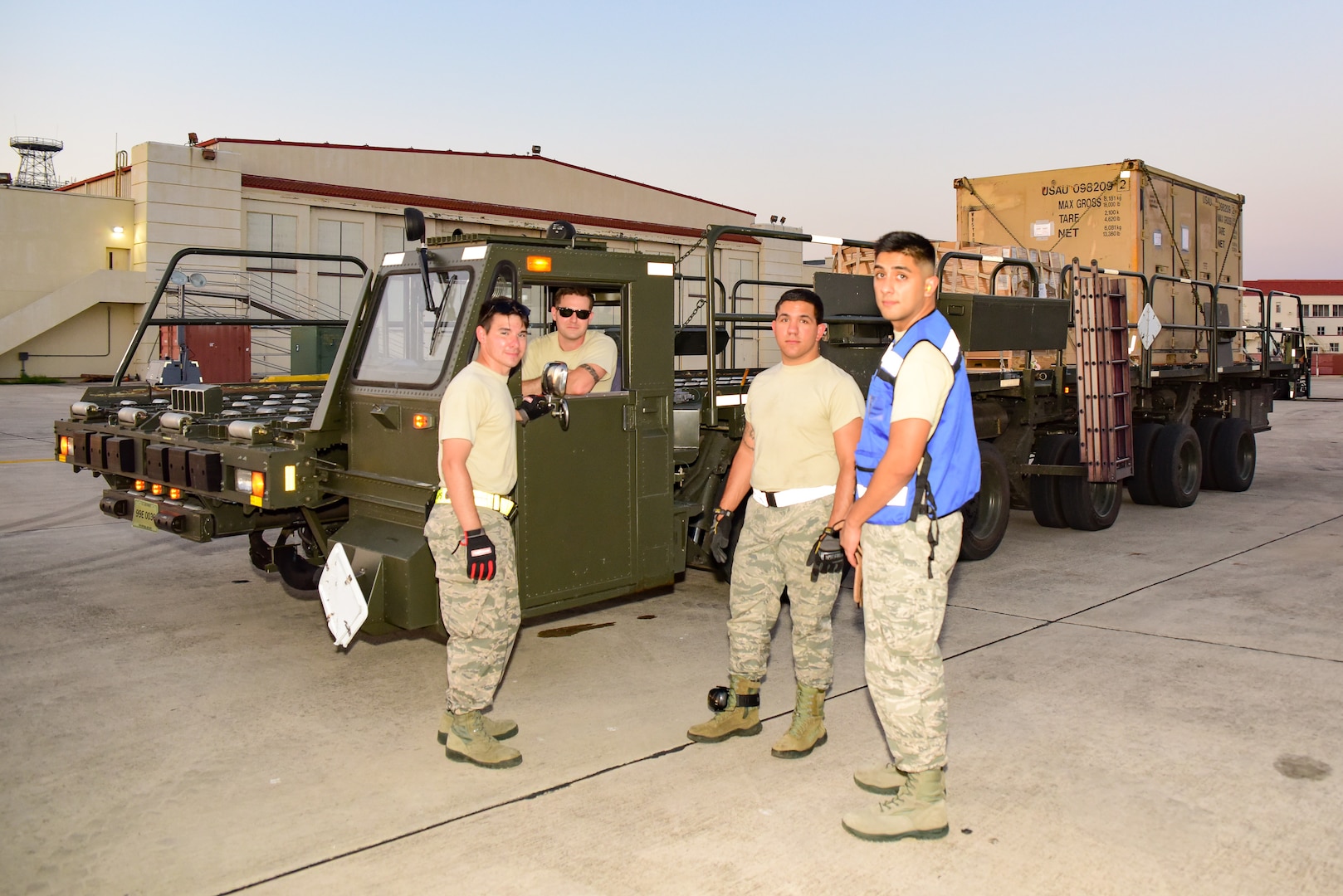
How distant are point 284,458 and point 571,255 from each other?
5.65 ft

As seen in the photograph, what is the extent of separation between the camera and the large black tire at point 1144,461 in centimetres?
1125

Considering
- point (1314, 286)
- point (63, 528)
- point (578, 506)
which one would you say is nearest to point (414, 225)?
point (578, 506)

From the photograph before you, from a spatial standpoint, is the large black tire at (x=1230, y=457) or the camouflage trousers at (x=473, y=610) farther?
the large black tire at (x=1230, y=457)

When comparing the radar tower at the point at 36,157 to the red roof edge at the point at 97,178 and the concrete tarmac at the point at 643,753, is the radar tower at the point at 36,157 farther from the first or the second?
the concrete tarmac at the point at 643,753

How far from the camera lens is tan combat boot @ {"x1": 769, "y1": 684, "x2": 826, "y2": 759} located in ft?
14.7

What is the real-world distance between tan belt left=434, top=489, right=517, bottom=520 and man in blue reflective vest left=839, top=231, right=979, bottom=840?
1.42 metres

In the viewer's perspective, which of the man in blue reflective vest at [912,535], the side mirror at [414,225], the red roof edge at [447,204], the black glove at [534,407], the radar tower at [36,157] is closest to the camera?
the man in blue reflective vest at [912,535]

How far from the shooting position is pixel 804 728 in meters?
4.52

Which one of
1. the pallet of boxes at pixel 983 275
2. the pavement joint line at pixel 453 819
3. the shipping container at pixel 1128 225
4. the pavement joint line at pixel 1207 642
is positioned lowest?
the pavement joint line at pixel 453 819

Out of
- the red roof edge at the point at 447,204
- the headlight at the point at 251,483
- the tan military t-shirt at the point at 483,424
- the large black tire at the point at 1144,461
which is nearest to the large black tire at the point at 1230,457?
the large black tire at the point at 1144,461

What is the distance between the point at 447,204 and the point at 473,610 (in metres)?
28.4

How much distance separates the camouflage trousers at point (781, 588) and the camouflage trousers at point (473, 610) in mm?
903

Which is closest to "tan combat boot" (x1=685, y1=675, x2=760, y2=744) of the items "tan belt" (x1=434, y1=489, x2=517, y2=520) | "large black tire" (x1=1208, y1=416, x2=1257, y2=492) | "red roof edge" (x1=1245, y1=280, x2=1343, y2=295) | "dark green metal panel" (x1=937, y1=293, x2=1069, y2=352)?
"tan belt" (x1=434, y1=489, x2=517, y2=520)

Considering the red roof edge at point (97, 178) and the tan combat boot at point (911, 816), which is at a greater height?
the red roof edge at point (97, 178)
